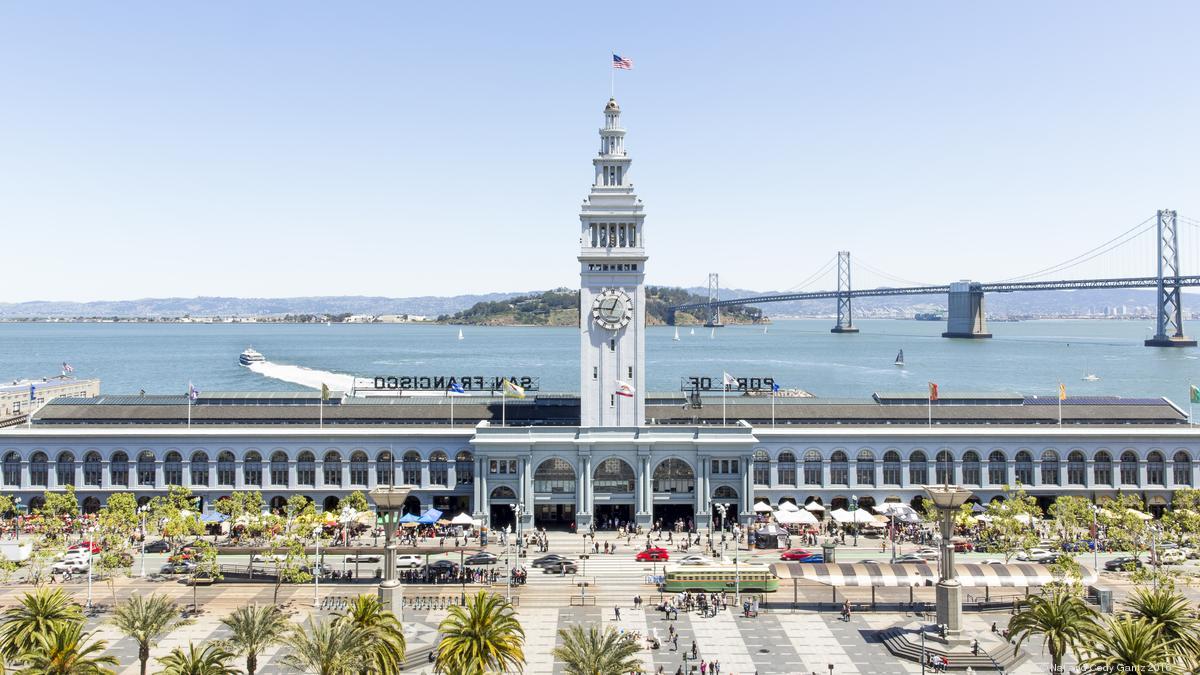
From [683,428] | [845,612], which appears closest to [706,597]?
[845,612]

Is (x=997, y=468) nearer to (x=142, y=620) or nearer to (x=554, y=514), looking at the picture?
(x=554, y=514)

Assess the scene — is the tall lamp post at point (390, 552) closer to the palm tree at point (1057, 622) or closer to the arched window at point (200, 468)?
the palm tree at point (1057, 622)

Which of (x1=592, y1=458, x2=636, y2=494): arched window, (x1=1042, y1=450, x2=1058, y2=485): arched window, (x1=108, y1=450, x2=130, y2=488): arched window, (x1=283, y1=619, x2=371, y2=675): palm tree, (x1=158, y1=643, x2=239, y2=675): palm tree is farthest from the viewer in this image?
(x1=1042, y1=450, x2=1058, y2=485): arched window

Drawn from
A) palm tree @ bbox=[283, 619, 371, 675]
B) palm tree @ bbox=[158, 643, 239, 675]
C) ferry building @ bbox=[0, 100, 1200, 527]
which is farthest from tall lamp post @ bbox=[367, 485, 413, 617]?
ferry building @ bbox=[0, 100, 1200, 527]

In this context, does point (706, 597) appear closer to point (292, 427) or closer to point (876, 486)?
point (876, 486)

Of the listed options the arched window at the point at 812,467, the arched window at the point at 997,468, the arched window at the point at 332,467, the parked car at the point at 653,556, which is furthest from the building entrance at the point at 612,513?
the arched window at the point at 997,468

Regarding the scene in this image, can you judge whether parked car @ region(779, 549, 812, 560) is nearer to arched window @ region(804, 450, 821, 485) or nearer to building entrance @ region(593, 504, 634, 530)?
building entrance @ region(593, 504, 634, 530)
